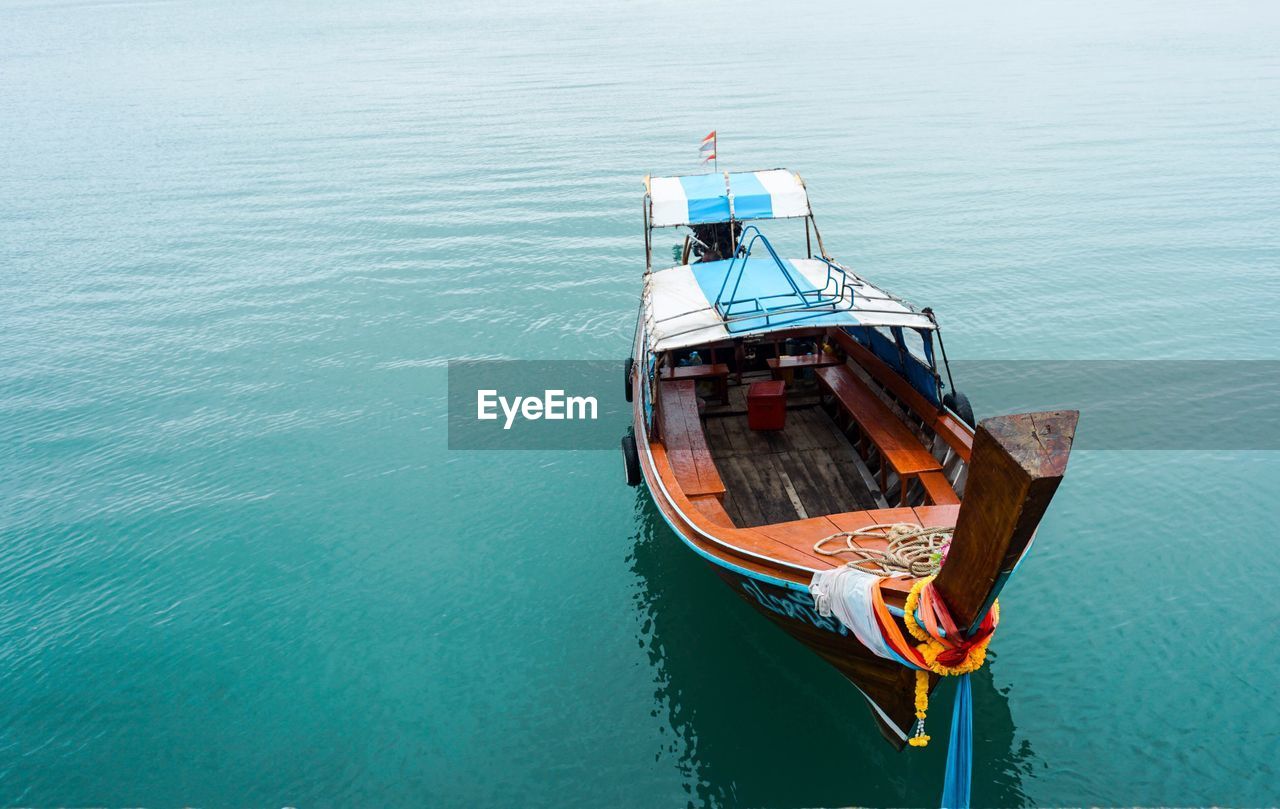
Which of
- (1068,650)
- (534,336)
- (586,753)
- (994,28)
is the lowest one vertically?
(586,753)

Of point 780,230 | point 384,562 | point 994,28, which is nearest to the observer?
point 384,562

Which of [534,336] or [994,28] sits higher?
[994,28]

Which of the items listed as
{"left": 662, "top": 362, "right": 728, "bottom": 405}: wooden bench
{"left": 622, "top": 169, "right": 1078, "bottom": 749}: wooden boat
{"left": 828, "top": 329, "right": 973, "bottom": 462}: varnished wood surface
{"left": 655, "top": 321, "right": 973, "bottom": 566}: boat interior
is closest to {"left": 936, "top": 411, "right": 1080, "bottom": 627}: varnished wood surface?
{"left": 622, "top": 169, "right": 1078, "bottom": 749}: wooden boat

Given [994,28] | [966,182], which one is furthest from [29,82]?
[994,28]

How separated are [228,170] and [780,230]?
868 inches

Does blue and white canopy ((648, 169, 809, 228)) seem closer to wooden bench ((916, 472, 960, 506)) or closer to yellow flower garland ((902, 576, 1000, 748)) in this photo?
wooden bench ((916, 472, 960, 506))

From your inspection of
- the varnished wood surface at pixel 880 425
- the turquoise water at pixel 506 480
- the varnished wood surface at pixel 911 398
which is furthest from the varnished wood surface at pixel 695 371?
the varnished wood surface at pixel 911 398

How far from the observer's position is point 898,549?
765cm

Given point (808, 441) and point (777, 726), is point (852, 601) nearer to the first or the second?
point (777, 726)

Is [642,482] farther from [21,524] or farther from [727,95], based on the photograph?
[727,95]

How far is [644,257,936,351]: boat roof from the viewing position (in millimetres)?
10570

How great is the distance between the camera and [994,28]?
6800cm
